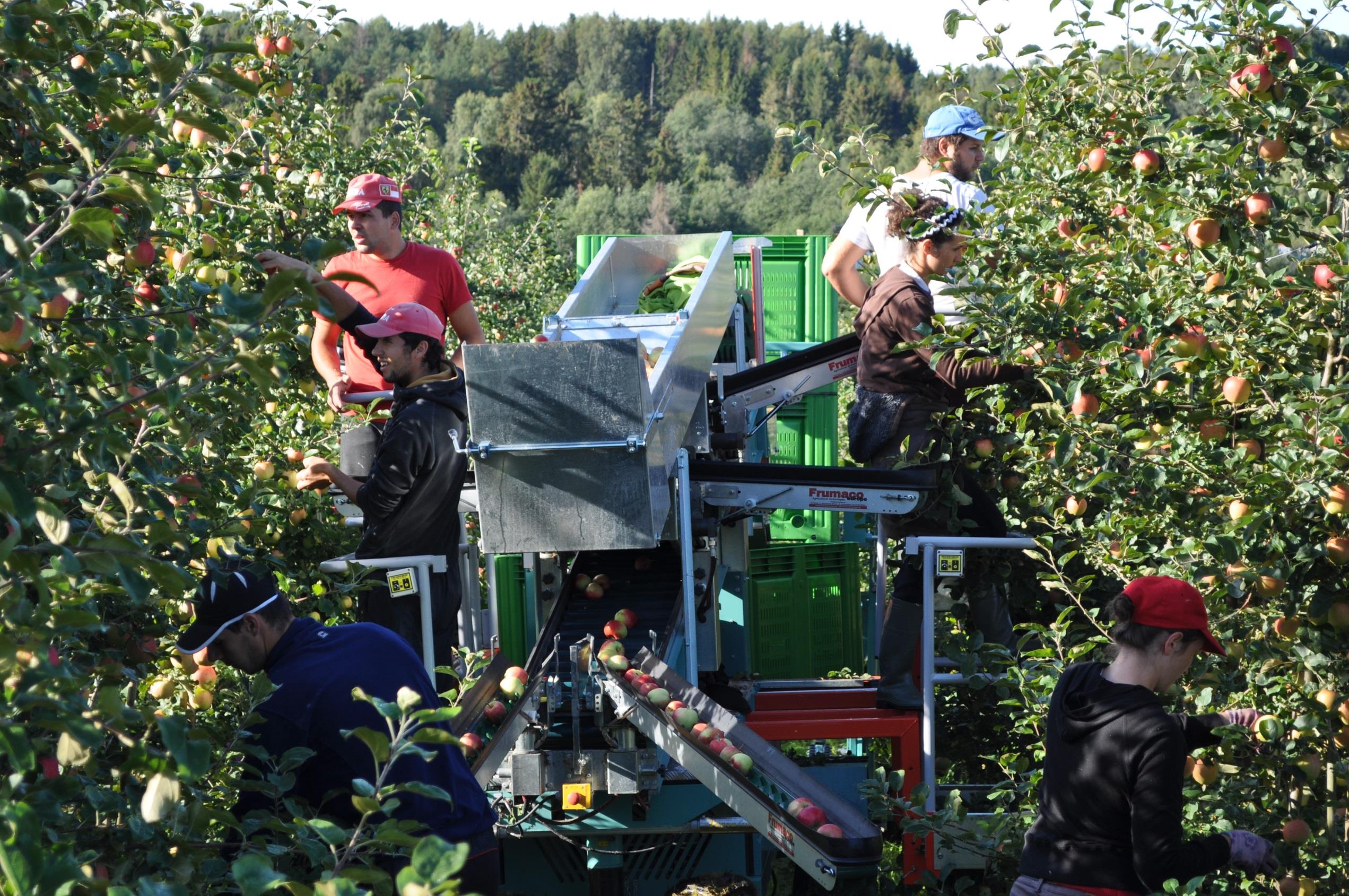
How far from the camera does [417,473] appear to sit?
475 cm

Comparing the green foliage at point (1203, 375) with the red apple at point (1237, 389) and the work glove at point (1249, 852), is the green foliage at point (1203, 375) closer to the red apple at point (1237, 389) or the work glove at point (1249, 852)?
the red apple at point (1237, 389)

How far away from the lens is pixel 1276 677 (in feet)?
11.3

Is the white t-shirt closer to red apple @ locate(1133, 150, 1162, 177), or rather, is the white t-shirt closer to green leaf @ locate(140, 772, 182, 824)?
red apple @ locate(1133, 150, 1162, 177)

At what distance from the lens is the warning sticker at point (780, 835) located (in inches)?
155

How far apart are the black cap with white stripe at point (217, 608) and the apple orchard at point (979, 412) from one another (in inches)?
3.1

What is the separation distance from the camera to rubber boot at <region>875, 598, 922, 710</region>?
17.0ft

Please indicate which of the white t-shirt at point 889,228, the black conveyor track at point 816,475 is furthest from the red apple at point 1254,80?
the black conveyor track at point 816,475

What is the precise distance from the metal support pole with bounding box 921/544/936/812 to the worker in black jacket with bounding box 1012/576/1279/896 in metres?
1.70

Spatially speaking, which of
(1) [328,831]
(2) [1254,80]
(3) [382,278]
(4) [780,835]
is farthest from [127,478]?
(3) [382,278]

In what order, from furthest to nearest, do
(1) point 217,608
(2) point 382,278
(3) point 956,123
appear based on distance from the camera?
1. (2) point 382,278
2. (3) point 956,123
3. (1) point 217,608

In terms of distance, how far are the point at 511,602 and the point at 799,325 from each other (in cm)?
299

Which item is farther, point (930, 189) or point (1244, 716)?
point (930, 189)

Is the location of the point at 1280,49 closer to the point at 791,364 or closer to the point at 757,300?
the point at 791,364

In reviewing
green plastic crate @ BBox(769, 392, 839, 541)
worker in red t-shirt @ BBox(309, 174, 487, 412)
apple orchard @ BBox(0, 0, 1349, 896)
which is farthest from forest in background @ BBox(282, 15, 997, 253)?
apple orchard @ BBox(0, 0, 1349, 896)
